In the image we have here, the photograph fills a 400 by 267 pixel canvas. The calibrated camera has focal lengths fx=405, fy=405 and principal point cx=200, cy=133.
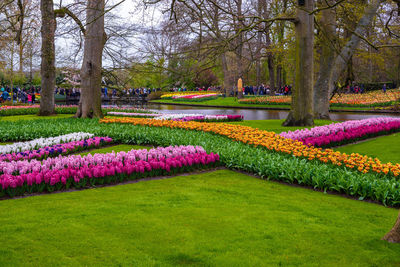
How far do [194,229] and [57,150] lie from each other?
19.6 ft

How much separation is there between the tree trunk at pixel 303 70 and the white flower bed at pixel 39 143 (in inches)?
277

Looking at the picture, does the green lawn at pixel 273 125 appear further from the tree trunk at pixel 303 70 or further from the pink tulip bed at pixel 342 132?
the pink tulip bed at pixel 342 132

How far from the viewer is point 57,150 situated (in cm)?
911

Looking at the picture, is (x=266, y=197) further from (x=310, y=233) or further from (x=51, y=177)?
(x=51, y=177)

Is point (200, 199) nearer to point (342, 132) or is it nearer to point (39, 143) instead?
point (39, 143)

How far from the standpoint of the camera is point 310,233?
13.1 feet

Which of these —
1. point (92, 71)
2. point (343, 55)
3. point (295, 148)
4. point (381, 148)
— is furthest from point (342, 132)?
point (92, 71)

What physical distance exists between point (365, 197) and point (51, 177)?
4.59 meters

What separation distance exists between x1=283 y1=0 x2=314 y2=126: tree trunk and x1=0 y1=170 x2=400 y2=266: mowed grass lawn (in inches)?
337

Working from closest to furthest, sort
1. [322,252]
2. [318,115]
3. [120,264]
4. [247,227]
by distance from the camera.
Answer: [120,264] < [322,252] < [247,227] < [318,115]

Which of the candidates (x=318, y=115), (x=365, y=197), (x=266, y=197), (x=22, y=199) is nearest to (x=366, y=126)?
(x=318, y=115)

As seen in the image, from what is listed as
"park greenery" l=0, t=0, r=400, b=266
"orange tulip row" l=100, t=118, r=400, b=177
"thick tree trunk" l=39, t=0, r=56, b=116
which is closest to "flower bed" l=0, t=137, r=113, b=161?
"park greenery" l=0, t=0, r=400, b=266

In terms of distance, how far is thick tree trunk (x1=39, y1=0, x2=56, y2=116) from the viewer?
1959cm

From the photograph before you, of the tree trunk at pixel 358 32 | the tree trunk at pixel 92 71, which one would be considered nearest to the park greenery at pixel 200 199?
the tree trunk at pixel 92 71
